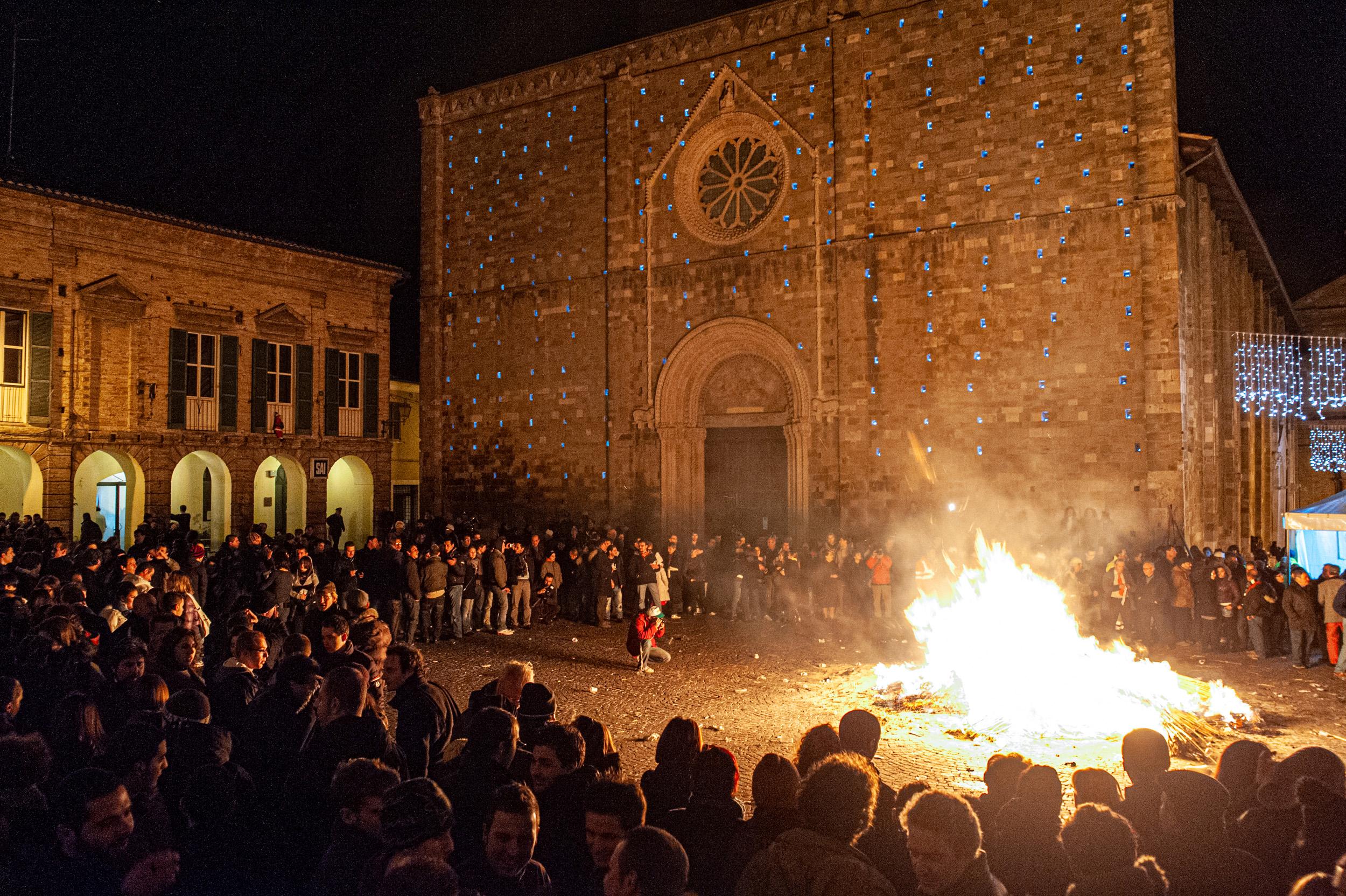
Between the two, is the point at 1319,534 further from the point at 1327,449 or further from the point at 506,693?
the point at 1327,449

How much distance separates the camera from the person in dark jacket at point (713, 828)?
3.51 m

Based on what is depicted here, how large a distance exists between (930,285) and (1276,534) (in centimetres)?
1723

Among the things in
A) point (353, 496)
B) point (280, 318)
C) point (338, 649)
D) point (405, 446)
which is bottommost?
point (338, 649)

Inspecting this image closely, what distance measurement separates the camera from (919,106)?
1738 centimetres

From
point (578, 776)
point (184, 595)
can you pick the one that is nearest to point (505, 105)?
point (184, 595)

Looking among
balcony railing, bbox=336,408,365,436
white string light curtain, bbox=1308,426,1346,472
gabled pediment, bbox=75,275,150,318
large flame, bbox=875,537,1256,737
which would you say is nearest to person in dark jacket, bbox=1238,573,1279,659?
large flame, bbox=875,537,1256,737

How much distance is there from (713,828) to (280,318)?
78.5ft

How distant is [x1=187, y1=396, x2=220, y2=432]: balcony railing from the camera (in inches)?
887

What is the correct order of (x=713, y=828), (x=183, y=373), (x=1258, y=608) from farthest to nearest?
(x=183, y=373) → (x=1258, y=608) → (x=713, y=828)

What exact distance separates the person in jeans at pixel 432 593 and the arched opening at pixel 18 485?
12286 millimetres

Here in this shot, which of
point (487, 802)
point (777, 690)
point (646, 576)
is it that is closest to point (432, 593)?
point (646, 576)

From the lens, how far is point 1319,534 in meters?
15.3

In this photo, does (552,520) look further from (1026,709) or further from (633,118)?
(1026,709)

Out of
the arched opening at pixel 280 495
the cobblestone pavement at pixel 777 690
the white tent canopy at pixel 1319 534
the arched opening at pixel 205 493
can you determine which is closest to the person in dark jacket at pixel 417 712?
the cobblestone pavement at pixel 777 690
